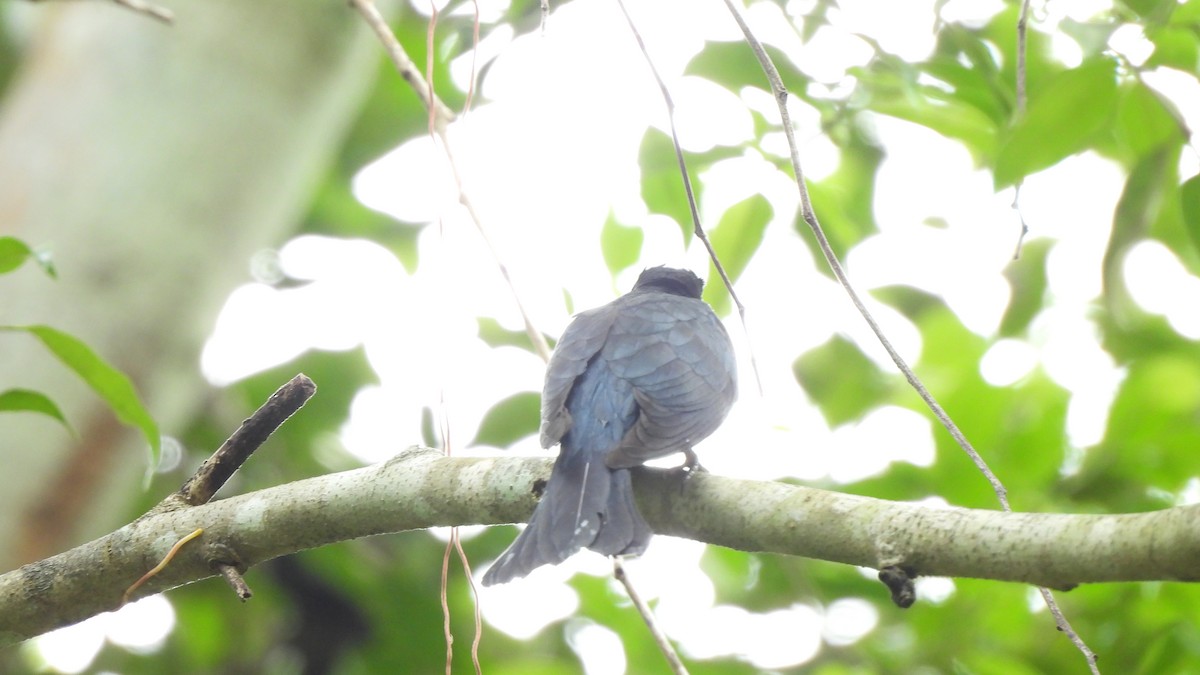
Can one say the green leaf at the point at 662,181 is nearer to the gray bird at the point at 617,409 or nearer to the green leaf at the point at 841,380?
the gray bird at the point at 617,409

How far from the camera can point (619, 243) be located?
399cm

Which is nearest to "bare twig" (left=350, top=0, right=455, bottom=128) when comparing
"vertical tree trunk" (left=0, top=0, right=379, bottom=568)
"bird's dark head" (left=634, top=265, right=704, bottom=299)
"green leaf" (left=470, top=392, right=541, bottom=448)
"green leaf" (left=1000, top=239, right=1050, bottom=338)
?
"vertical tree trunk" (left=0, top=0, right=379, bottom=568)

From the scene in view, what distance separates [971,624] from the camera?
407 cm

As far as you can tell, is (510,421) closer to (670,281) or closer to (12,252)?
(670,281)

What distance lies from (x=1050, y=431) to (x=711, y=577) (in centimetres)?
143

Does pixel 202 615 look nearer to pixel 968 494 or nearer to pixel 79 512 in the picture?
pixel 79 512

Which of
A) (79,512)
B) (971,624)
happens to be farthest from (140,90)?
(971,624)

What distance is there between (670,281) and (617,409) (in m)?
1.66

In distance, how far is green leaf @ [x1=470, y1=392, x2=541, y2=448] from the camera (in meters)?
4.17

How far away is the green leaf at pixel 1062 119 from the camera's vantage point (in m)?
2.57

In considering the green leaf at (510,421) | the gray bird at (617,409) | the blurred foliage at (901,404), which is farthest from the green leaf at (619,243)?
the green leaf at (510,421)

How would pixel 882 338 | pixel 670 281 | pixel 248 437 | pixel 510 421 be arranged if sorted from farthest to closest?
pixel 670 281, pixel 510 421, pixel 248 437, pixel 882 338

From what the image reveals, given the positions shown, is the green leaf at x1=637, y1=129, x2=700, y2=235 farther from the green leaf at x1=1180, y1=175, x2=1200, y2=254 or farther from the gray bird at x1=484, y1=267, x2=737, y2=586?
the green leaf at x1=1180, y1=175, x2=1200, y2=254

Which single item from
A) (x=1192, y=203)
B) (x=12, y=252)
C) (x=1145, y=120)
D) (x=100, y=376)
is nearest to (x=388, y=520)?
(x=100, y=376)
